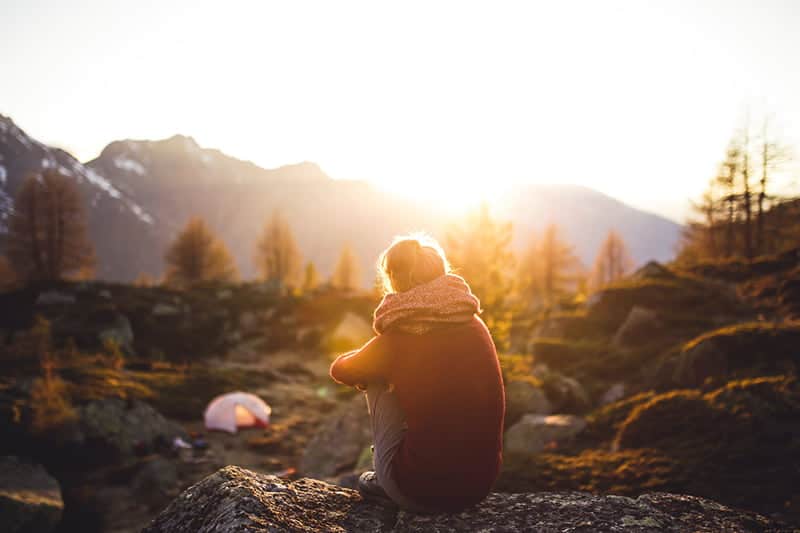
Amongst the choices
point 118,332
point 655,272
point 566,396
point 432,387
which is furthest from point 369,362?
point 118,332

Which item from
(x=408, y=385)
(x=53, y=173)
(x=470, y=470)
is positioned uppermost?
(x=53, y=173)

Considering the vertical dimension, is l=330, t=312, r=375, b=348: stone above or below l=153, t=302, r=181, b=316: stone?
below

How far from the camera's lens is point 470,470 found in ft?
10.5

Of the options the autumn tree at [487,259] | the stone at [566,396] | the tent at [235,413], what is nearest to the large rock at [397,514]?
the stone at [566,396]

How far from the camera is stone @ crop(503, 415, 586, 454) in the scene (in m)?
9.12

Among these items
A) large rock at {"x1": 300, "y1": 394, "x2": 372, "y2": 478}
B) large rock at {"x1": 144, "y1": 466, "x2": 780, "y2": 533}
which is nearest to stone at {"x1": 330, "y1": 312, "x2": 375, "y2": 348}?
large rock at {"x1": 300, "y1": 394, "x2": 372, "y2": 478}

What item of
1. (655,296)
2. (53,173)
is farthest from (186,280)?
(655,296)

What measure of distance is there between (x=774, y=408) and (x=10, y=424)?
51.9ft

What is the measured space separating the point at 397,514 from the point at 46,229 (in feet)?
171

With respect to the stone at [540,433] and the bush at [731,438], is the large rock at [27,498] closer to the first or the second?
the stone at [540,433]

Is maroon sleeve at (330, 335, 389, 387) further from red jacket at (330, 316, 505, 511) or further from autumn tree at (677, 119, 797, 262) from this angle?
autumn tree at (677, 119, 797, 262)

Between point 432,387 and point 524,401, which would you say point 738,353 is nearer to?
point 524,401

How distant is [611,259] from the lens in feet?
204

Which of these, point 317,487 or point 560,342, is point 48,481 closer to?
point 317,487
